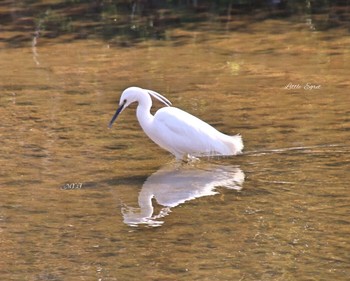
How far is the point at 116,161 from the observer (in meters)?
6.71

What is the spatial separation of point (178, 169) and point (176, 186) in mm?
429

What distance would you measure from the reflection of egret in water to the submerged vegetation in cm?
443

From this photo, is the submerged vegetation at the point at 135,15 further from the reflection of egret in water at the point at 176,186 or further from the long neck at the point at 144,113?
the reflection of egret in water at the point at 176,186

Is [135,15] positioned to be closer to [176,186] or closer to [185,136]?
[185,136]

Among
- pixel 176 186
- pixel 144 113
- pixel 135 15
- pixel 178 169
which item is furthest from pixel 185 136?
pixel 135 15

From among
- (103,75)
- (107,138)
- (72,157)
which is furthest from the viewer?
(103,75)

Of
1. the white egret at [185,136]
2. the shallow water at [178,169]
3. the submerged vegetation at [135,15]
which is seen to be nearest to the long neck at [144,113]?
the white egret at [185,136]

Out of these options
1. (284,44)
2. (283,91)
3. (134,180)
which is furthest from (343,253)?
(284,44)

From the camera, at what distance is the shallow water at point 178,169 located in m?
4.96

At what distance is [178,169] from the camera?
6.69 m

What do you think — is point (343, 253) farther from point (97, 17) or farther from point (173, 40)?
point (97, 17)

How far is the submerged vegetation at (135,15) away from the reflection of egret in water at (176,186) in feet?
14.5

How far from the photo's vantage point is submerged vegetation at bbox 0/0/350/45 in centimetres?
1137

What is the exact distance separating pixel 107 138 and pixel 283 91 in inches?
77.2
